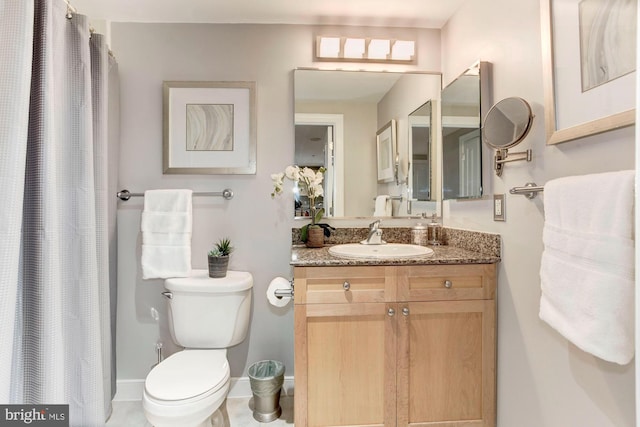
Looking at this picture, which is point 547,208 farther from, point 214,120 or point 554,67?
point 214,120

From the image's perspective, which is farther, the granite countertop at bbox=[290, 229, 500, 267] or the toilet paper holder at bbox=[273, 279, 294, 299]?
the toilet paper holder at bbox=[273, 279, 294, 299]

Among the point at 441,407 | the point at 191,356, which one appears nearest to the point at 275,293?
the point at 191,356

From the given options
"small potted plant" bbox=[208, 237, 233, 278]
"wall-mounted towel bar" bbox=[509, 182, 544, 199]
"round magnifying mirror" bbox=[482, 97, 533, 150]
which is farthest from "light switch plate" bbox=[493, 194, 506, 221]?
"small potted plant" bbox=[208, 237, 233, 278]

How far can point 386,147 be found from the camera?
6.68ft

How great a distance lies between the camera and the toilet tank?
1.74 meters

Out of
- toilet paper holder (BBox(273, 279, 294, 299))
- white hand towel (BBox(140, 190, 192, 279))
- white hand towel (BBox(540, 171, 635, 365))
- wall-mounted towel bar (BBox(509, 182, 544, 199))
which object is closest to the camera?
white hand towel (BBox(540, 171, 635, 365))

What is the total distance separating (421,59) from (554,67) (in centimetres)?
108

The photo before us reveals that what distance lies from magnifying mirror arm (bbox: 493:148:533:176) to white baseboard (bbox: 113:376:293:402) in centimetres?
171

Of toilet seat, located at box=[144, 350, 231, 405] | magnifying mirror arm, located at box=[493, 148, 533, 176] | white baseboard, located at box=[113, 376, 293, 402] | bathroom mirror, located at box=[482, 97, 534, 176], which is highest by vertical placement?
bathroom mirror, located at box=[482, 97, 534, 176]

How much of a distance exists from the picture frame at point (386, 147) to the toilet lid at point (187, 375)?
140 cm

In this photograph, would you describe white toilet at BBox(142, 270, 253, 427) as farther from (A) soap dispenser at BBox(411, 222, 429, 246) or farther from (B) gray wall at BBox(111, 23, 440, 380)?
(A) soap dispenser at BBox(411, 222, 429, 246)

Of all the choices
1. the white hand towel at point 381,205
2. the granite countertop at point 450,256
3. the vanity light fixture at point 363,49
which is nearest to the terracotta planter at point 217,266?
the granite countertop at point 450,256

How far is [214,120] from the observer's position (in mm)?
1992

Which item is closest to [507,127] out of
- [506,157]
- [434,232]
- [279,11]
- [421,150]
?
[506,157]
